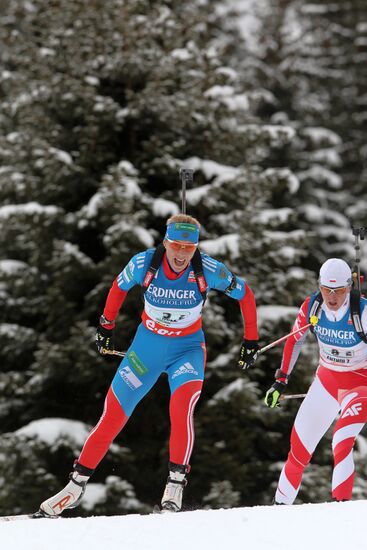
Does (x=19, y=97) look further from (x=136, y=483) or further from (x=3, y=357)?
(x=136, y=483)

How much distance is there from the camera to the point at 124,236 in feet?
43.9

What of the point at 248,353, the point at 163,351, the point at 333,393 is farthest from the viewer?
the point at 333,393

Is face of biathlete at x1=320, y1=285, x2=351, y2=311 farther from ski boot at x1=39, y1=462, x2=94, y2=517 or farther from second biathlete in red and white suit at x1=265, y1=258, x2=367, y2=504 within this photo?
ski boot at x1=39, y1=462, x2=94, y2=517

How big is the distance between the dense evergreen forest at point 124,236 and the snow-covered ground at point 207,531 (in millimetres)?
7572

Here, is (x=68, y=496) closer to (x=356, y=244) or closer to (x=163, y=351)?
(x=163, y=351)

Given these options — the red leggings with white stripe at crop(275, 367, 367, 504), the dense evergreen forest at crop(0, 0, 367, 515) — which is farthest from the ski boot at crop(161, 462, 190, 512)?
the dense evergreen forest at crop(0, 0, 367, 515)

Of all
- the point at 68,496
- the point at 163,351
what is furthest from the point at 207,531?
the point at 163,351

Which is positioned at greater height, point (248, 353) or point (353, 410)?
point (248, 353)

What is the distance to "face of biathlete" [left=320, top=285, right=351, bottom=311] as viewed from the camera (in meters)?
7.01

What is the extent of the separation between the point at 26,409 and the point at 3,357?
0.96 m

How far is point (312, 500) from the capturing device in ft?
44.3

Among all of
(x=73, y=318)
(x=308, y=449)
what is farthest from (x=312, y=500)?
(x=308, y=449)

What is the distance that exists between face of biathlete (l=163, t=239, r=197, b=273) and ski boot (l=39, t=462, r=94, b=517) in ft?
5.53

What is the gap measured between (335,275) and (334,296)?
163 millimetres
